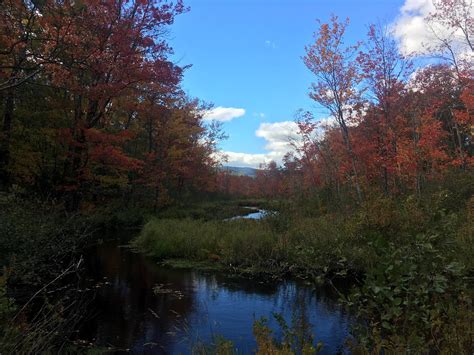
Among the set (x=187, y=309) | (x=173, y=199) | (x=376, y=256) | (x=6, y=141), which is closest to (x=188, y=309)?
(x=187, y=309)

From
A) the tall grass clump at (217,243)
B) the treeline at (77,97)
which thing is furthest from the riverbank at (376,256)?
the treeline at (77,97)

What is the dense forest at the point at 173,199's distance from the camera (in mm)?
4773

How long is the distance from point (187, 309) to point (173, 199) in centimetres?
2145

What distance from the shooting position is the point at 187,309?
28.7ft

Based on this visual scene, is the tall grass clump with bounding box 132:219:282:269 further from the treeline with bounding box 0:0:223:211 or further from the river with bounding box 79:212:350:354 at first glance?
the treeline with bounding box 0:0:223:211

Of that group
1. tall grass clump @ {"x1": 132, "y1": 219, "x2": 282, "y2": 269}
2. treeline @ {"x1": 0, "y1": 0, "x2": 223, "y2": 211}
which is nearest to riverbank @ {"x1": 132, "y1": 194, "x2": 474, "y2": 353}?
tall grass clump @ {"x1": 132, "y1": 219, "x2": 282, "y2": 269}

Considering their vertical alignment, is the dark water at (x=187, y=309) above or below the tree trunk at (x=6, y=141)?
below

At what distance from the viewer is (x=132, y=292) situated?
33.2 feet

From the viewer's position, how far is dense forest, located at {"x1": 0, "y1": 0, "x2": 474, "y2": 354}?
4.77m

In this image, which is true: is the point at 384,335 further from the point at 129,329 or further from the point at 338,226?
the point at 338,226

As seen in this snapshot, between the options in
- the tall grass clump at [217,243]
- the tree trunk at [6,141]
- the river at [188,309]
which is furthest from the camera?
the tree trunk at [6,141]

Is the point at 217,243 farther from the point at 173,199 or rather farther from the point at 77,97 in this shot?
the point at 173,199

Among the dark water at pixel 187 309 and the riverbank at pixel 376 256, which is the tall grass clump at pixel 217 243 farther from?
the dark water at pixel 187 309

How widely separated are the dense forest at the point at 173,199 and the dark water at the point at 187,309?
0.58 meters
